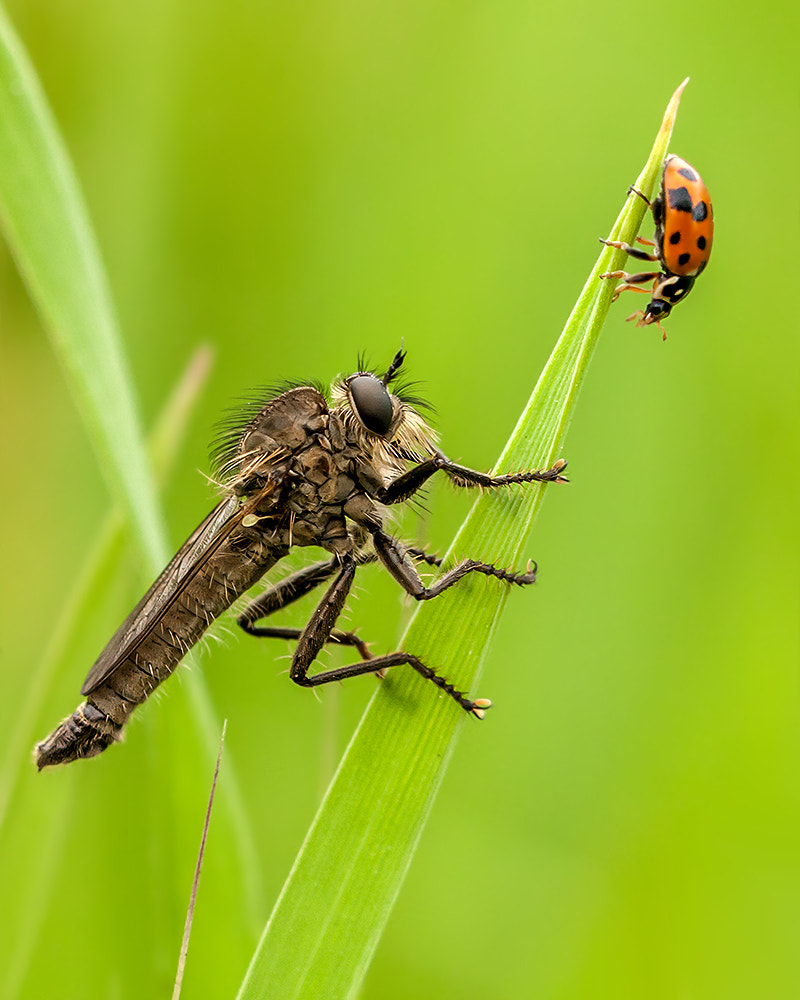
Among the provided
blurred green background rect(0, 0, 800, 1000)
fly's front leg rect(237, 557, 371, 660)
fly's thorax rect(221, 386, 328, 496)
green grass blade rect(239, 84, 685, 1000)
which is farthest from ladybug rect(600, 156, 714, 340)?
fly's front leg rect(237, 557, 371, 660)

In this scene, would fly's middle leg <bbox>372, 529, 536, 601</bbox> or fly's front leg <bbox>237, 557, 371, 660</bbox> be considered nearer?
fly's middle leg <bbox>372, 529, 536, 601</bbox>

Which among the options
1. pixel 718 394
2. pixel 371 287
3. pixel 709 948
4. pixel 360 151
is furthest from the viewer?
pixel 360 151

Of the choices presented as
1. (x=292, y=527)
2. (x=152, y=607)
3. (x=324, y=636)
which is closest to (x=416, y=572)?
(x=324, y=636)

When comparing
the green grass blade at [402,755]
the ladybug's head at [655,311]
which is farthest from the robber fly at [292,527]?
the ladybug's head at [655,311]

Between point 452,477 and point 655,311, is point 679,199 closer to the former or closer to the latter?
point 655,311

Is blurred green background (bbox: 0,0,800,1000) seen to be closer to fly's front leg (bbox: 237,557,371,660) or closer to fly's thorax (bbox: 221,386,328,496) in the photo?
fly's front leg (bbox: 237,557,371,660)

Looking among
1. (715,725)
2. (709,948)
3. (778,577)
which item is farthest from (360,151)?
(709,948)

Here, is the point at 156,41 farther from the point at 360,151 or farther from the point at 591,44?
the point at 591,44
